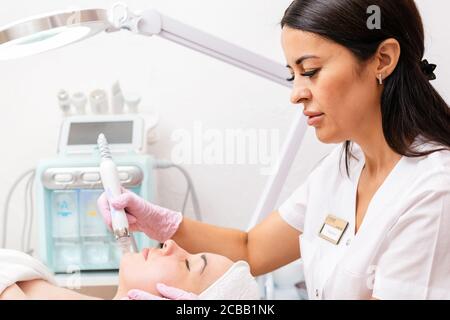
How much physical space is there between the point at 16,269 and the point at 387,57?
69cm

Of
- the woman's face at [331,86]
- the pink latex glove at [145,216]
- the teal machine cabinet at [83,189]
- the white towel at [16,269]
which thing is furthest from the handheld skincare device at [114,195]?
the teal machine cabinet at [83,189]

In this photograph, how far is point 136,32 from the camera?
118 cm

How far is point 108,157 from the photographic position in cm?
108

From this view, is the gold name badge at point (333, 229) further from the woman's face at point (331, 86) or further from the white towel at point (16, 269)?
the white towel at point (16, 269)

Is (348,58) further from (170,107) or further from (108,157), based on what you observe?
(170,107)

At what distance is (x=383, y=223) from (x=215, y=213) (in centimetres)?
84

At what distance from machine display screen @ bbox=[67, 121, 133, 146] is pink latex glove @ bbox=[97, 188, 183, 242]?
0.44 metres

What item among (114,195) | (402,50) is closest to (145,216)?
(114,195)

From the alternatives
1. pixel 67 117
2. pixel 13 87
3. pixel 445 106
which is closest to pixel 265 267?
pixel 445 106

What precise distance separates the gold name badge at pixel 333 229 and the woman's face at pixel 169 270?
0.87 feet

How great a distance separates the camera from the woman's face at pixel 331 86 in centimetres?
103

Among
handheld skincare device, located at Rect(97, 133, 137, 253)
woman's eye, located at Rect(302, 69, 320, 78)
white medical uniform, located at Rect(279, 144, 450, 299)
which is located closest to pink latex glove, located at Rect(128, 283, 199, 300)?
handheld skincare device, located at Rect(97, 133, 137, 253)

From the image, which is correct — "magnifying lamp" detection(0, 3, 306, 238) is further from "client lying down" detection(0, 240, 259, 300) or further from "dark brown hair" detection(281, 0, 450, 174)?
"client lying down" detection(0, 240, 259, 300)

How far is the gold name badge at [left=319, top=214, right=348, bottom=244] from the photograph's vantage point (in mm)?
1148
